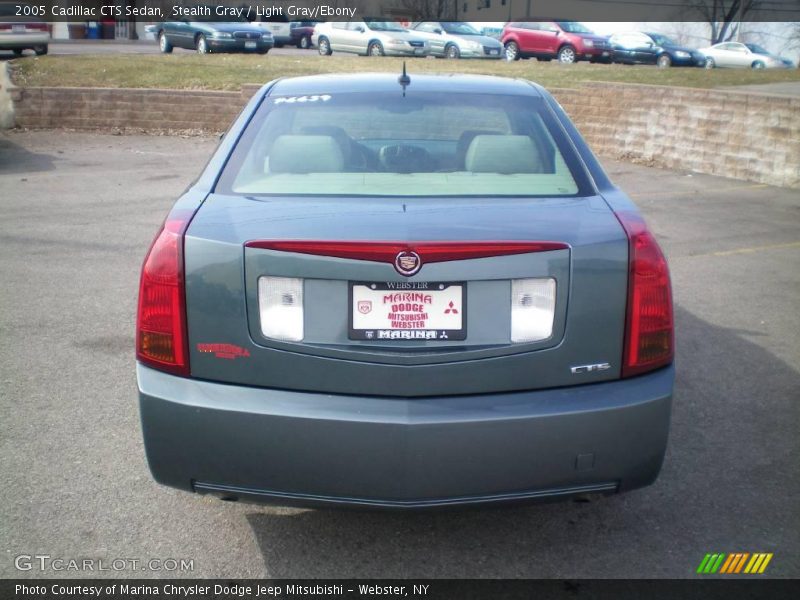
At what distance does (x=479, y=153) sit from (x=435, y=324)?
115 cm

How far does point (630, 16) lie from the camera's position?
5859 cm

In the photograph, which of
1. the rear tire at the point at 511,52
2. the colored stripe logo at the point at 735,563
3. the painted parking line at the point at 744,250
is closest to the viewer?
the colored stripe logo at the point at 735,563

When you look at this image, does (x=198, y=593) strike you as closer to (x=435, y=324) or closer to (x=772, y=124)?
(x=435, y=324)

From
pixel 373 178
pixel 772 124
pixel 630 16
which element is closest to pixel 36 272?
pixel 373 178

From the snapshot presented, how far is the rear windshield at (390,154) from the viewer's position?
3305 mm

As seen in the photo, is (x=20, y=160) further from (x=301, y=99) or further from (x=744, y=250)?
(x=301, y=99)

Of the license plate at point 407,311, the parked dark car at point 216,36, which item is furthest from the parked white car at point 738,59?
the license plate at point 407,311

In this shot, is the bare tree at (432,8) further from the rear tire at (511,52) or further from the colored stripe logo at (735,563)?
the colored stripe logo at (735,563)

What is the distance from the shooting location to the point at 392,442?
2676mm

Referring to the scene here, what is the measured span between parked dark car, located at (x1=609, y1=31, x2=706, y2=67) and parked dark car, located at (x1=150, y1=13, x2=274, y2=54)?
1238 cm

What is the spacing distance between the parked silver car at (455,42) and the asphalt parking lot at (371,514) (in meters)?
22.1

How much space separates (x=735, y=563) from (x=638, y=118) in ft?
38.9

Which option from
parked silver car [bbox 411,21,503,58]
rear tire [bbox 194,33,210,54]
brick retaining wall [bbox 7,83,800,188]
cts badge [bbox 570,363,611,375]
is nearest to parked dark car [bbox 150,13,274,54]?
rear tire [bbox 194,33,210,54]

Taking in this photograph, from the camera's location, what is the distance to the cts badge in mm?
2805
